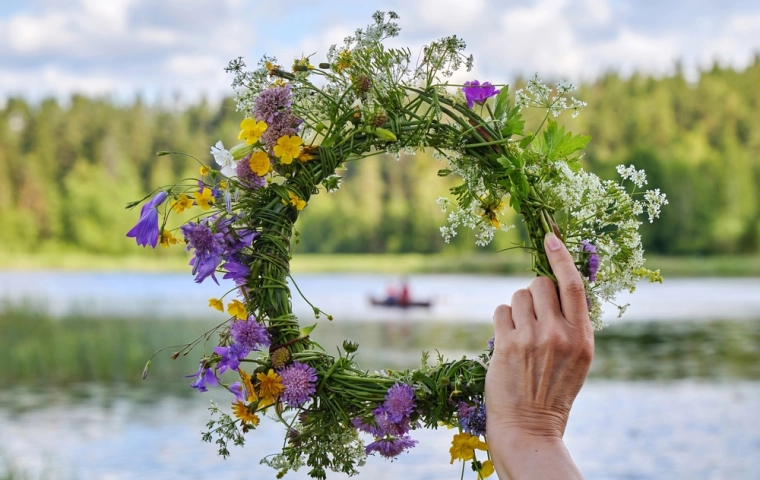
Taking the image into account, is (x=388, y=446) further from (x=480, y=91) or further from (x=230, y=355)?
(x=480, y=91)

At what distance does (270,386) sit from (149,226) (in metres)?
0.48

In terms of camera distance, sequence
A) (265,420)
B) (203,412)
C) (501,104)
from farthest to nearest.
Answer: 1. (203,412)
2. (265,420)
3. (501,104)

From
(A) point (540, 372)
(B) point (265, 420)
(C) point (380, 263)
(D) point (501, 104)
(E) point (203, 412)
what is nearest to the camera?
(A) point (540, 372)

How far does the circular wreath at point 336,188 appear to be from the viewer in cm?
199

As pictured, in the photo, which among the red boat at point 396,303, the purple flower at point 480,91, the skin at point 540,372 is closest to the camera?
the skin at point 540,372

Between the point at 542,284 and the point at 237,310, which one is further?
the point at 237,310

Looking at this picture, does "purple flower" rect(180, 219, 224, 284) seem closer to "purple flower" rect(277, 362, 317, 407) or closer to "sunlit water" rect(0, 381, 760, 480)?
"purple flower" rect(277, 362, 317, 407)

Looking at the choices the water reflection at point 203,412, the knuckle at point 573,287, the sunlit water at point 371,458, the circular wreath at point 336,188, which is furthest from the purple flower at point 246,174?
the sunlit water at point 371,458

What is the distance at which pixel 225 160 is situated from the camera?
2035 millimetres

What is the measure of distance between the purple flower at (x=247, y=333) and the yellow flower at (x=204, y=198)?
0.29 metres

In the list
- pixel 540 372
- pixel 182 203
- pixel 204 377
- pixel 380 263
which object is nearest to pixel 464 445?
pixel 540 372

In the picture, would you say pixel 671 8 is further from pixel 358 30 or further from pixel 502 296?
pixel 358 30

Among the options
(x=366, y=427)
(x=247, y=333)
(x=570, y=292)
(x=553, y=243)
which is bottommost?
(x=366, y=427)

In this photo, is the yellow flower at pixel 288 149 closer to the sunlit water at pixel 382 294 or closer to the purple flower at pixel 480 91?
the purple flower at pixel 480 91
